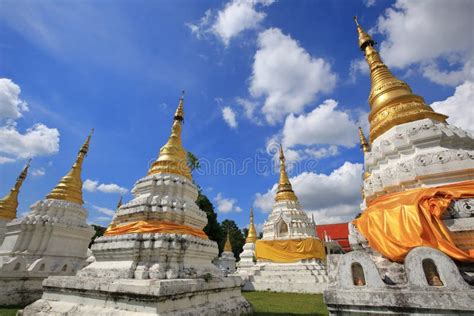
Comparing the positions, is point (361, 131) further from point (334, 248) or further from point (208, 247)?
point (334, 248)

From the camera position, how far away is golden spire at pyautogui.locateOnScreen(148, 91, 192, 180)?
22.7ft

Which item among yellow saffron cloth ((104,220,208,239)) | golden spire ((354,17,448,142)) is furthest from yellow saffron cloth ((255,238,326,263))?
yellow saffron cloth ((104,220,208,239))

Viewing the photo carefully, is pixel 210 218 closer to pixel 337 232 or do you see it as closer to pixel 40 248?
pixel 40 248

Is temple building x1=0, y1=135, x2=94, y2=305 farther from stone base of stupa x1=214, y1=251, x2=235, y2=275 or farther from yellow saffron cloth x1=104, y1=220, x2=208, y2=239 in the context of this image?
stone base of stupa x1=214, y1=251, x2=235, y2=275

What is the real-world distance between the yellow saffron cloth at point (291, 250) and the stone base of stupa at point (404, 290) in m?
13.3

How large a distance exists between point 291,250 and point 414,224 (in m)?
13.8

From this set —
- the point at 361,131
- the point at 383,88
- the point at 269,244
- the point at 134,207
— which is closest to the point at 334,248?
the point at 269,244

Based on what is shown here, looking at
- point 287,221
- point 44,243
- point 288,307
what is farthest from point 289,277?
point 44,243

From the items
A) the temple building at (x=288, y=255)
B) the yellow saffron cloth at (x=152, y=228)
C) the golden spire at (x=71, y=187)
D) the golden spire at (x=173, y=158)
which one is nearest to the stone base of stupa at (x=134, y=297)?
the yellow saffron cloth at (x=152, y=228)

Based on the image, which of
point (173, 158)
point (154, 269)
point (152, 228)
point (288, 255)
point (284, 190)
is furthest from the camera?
point (284, 190)

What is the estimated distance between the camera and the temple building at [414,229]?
3029mm

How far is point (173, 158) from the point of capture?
7.16m

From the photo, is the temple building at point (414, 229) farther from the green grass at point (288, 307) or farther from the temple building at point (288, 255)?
the temple building at point (288, 255)

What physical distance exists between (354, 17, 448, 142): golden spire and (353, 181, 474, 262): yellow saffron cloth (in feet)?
7.44
